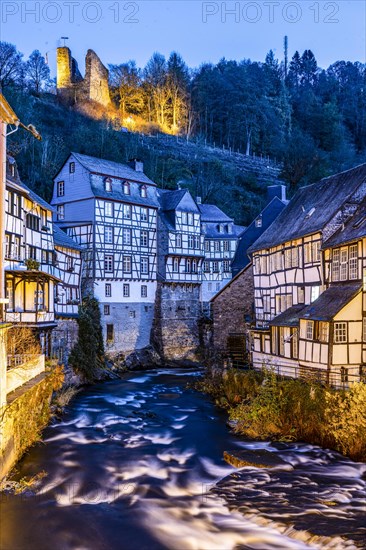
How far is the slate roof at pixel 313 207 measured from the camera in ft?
75.9

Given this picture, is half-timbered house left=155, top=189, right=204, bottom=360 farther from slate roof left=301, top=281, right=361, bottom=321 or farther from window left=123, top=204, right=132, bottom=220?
slate roof left=301, top=281, right=361, bottom=321

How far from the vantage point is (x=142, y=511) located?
40.5 feet

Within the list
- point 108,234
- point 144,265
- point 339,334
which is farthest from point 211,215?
point 339,334

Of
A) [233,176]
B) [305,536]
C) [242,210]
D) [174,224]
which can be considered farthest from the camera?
[233,176]

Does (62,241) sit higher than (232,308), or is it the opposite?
(62,241)

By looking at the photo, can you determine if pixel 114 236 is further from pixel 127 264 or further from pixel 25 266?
pixel 25 266

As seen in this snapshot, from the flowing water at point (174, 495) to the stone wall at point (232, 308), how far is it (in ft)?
41.3

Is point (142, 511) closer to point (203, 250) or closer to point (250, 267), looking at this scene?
point (250, 267)

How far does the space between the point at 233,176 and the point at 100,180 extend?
1120 inches

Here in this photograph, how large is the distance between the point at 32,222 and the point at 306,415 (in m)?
15.9

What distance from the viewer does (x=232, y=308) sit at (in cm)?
3278

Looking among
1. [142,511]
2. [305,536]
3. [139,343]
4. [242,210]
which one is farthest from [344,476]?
[242,210]

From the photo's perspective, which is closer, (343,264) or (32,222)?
(343,264)

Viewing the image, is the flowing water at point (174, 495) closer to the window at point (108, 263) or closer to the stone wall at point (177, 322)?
the window at point (108, 263)
